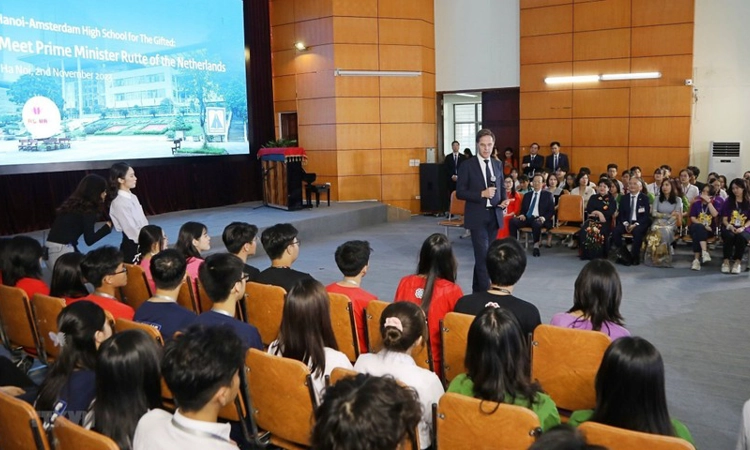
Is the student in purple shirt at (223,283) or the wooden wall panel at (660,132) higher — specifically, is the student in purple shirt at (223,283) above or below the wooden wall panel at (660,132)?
below

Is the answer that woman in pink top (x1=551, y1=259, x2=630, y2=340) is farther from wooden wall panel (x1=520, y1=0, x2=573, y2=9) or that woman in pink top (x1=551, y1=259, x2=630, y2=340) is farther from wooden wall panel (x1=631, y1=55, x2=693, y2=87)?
wooden wall panel (x1=520, y1=0, x2=573, y2=9)

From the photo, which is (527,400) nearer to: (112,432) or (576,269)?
(112,432)

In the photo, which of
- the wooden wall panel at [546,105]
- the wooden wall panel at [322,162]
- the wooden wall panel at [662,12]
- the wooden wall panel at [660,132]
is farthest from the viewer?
the wooden wall panel at [322,162]

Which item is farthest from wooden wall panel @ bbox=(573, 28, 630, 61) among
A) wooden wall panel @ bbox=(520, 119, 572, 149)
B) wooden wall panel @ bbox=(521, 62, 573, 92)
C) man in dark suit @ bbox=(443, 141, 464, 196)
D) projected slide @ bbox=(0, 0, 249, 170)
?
projected slide @ bbox=(0, 0, 249, 170)

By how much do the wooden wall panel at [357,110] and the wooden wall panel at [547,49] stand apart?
3009 mm

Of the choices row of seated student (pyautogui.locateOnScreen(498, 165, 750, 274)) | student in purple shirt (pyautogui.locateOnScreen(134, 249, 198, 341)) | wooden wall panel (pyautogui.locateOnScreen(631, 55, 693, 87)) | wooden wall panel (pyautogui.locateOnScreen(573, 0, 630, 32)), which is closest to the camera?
student in purple shirt (pyautogui.locateOnScreen(134, 249, 198, 341))

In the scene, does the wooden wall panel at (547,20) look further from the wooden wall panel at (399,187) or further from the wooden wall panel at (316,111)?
the wooden wall panel at (316,111)

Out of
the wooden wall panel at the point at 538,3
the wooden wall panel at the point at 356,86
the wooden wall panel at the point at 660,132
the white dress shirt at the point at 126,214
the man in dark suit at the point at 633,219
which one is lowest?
the man in dark suit at the point at 633,219

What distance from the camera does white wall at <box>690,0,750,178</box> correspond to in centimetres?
971

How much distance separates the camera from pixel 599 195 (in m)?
7.96

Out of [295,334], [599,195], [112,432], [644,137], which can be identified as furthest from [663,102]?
[112,432]

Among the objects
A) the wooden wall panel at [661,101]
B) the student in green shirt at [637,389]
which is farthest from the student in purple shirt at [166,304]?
the wooden wall panel at [661,101]

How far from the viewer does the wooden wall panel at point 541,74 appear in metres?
11.1

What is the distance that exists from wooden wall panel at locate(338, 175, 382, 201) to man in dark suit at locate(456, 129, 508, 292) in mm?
6444
